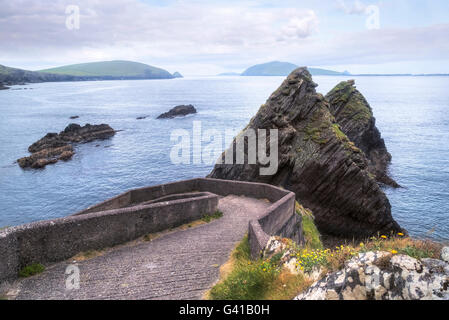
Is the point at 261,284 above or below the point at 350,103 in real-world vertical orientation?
below

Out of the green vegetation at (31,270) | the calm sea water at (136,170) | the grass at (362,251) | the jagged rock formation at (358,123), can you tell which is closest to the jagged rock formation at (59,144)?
the calm sea water at (136,170)

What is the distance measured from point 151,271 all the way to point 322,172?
62.4 feet

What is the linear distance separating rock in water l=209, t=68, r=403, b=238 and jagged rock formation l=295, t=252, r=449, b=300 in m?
20.3

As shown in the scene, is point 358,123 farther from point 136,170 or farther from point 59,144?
point 59,144

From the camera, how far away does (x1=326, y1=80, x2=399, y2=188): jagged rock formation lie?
4269cm

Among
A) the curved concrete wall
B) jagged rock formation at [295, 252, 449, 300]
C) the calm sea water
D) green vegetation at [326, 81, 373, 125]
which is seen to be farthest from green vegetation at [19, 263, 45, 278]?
green vegetation at [326, 81, 373, 125]

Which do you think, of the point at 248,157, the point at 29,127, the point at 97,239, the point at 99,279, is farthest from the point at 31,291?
the point at 29,127

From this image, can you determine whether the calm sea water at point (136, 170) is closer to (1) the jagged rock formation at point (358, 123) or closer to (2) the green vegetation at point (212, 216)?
(1) the jagged rock formation at point (358, 123)

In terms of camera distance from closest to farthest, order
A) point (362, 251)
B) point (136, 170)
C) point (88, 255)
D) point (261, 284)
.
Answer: point (362, 251) → point (261, 284) → point (88, 255) → point (136, 170)

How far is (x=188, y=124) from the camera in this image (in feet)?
256

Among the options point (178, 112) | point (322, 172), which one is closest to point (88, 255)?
point (322, 172)

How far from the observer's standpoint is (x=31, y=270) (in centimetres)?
887

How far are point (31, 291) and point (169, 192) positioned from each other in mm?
9957

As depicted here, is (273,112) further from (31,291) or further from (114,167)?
(114,167)
